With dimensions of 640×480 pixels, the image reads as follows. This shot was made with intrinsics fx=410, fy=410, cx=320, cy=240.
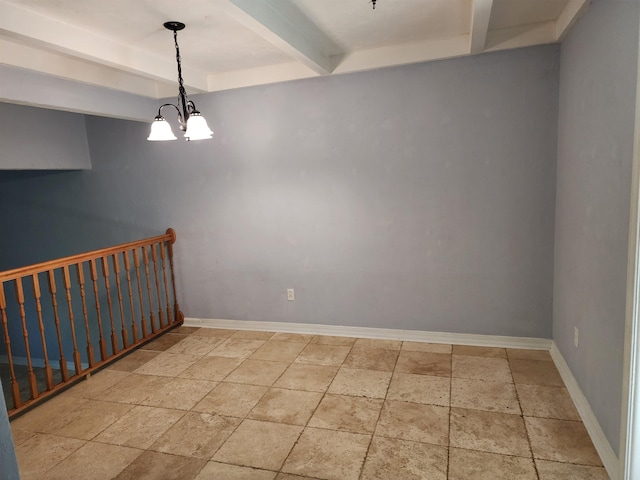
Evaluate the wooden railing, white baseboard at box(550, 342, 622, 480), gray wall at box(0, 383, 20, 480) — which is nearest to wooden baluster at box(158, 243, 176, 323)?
the wooden railing

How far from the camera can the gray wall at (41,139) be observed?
12.4 feet

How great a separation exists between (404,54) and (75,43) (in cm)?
231

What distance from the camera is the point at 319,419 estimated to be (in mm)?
2514

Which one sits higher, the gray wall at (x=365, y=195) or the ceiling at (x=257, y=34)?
the ceiling at (x=257, y=34)

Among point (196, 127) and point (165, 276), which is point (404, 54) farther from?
point (165, 276)

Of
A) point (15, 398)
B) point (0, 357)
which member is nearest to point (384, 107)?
point (15, 398)

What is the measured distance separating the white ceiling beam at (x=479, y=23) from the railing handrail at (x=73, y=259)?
3.15 m

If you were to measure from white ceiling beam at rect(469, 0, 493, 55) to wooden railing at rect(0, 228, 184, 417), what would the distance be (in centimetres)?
319

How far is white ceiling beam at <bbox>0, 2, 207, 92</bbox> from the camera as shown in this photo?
2234 mm

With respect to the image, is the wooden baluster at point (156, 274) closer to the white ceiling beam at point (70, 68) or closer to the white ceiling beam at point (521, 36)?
the white ceiling beam at point (70, 68)

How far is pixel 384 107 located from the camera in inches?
134

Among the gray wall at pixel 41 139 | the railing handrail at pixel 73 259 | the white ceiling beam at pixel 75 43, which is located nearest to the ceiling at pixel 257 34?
the white ceiling beam at pixel 75 43

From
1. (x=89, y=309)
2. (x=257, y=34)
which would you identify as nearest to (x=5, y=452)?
(x=257, y=34)

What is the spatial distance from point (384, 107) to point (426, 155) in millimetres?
532
